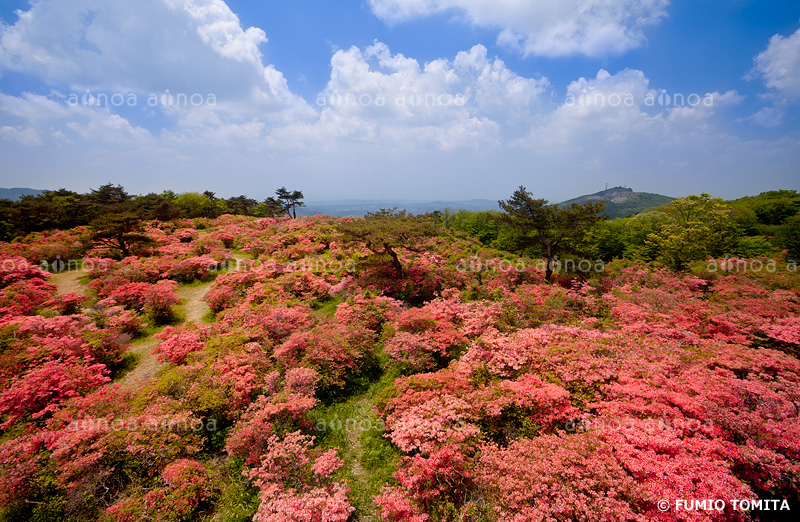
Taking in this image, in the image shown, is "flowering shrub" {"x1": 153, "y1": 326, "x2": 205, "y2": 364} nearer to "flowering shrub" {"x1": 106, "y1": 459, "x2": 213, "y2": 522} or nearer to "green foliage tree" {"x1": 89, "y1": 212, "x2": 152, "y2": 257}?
"flowering shrub" {"x1": 106, "y1": 459, "x2": 213, "y2": 522}

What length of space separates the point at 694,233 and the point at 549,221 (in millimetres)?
10390

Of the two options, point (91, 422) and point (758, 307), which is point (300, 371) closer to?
point (91, 422)

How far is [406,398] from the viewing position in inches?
338

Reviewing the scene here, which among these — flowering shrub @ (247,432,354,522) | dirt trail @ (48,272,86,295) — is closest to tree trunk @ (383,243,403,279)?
flowering shrub @ (247,432,354,522)

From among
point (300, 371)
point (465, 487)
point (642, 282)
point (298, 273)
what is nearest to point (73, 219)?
point (298, 273)

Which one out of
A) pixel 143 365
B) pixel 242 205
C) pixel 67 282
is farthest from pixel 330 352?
pixel 242 205

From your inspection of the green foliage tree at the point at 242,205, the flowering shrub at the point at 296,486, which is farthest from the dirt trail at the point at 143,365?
the green foliage tree at the point at 242,205

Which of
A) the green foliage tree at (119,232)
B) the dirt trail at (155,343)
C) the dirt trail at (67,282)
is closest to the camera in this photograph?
the dirt trail at (155,343)

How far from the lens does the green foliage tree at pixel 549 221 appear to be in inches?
758

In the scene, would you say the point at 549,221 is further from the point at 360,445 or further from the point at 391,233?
the point at 360,445

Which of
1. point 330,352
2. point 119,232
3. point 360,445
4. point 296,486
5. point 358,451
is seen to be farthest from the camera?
point 119,232

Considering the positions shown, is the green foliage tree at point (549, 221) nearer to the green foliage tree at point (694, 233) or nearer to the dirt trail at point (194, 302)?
the green foliage tree at point (694, 233)

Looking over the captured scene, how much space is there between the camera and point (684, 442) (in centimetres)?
563

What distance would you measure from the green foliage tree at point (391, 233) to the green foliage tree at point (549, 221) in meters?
6.71
